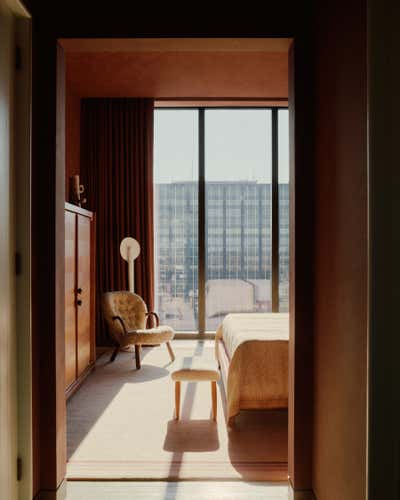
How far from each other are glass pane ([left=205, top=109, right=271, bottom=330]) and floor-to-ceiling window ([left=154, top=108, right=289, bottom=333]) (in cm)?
1

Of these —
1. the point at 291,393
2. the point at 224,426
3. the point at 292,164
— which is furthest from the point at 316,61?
the point at 224,426

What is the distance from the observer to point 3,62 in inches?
73.9

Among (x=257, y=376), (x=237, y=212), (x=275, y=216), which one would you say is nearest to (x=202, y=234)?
(x=237, y=212)

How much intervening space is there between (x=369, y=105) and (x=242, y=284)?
16.5 ft

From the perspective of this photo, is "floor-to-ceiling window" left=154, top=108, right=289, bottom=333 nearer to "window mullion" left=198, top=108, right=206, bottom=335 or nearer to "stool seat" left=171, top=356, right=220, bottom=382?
"window mullion" left=198, top=108, right=206, bottom=335

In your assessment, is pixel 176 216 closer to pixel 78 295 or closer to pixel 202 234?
pixel 202 234

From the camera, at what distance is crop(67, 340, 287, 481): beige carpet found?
2.57 meters

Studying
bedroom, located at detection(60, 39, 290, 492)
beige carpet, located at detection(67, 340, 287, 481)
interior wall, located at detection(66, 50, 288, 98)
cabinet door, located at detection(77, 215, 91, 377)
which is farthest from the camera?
bedroom, located at detection(60, 39, 290, 492)

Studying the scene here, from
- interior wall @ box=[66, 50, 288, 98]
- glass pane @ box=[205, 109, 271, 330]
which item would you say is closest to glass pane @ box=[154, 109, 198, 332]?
glass pane @ box=[205, 109, 271, 330]

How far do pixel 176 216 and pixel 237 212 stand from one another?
2.97 ft

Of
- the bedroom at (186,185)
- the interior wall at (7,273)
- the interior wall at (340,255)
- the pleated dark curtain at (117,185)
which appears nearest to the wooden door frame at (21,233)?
the interior wall at (7,273)

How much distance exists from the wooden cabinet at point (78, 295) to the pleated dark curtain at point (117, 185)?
1.27m

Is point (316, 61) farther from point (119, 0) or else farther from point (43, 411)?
point (43, 411)
